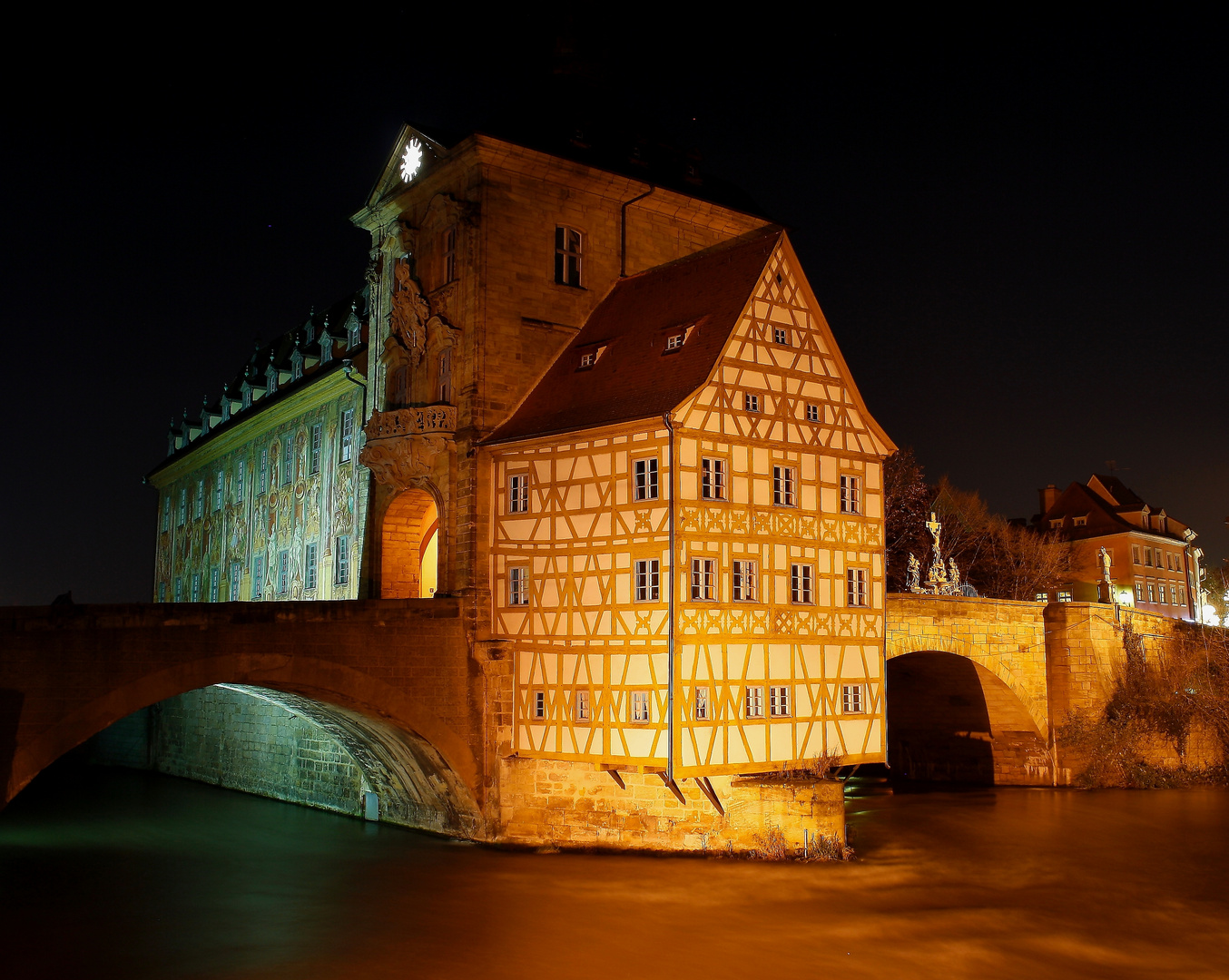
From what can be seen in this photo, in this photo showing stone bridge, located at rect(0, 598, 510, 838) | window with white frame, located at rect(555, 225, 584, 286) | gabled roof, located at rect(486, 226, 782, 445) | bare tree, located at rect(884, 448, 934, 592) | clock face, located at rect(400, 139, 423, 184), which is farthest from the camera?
bare tree, located at rect(884, 448, 934, 592)

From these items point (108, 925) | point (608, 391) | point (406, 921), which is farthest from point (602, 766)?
point (108, 925)

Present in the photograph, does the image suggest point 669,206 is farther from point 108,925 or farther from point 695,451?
point 108,925

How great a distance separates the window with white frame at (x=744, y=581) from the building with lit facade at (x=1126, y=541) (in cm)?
4528

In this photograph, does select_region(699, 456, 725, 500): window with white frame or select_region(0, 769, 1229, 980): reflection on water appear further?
select_region(699, 456, 725, 500): window with white frame

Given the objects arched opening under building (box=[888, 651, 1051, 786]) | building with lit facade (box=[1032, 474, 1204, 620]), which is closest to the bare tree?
arched opening under building (box=[888, 651, 1051, 786])

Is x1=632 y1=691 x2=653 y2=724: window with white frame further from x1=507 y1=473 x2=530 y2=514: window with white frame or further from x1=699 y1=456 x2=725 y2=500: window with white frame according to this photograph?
x1=507 y1=473 x2=530 y2=514: window with white frame

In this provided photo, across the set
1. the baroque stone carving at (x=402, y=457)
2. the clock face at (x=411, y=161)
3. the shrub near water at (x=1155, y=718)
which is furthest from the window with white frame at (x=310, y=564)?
the shrub near water at (x=1155, y=718)

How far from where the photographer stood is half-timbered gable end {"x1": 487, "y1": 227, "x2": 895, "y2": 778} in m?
24.3

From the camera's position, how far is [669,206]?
31438 mm

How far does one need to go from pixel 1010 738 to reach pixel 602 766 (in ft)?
55.8

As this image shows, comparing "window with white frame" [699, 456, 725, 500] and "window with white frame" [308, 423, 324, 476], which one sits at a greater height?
"window with white frame" [308, 423, 324, 476]

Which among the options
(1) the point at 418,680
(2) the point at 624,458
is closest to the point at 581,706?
(1) the point at 418,680

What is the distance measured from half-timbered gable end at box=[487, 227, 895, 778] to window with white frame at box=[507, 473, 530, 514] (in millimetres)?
42

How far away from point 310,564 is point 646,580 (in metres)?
16.7
